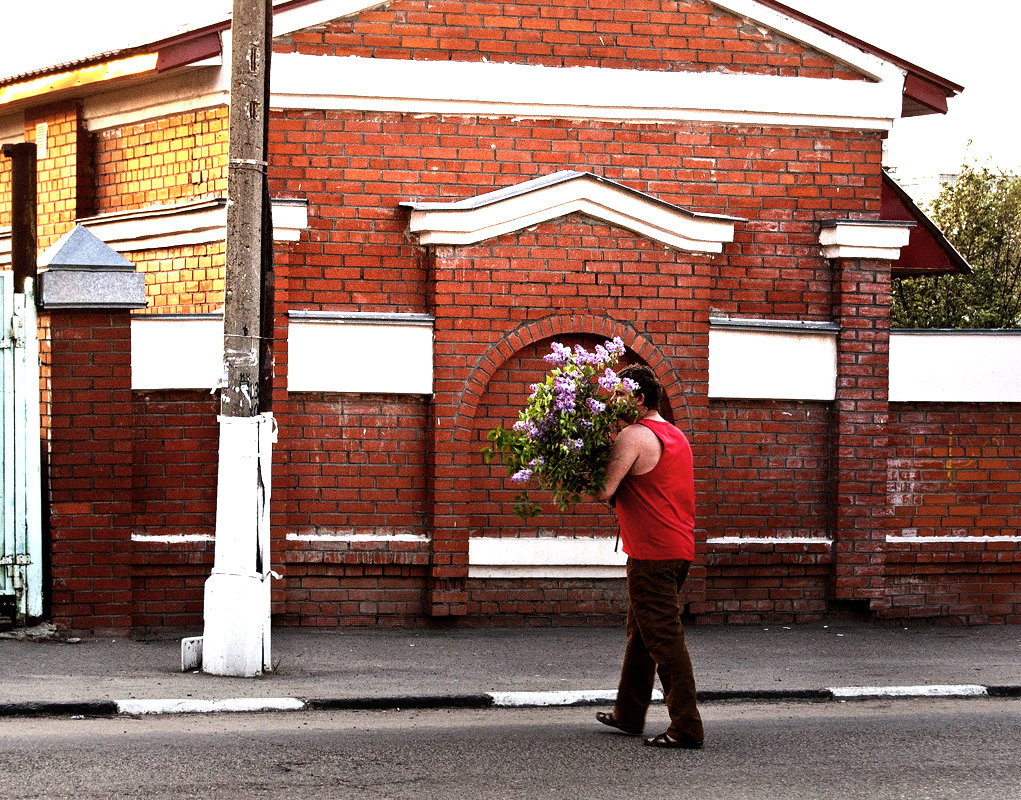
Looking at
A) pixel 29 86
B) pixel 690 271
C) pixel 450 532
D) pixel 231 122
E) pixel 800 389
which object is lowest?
pixel 450 532

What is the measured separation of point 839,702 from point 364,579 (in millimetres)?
3730

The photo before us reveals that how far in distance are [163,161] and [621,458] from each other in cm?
583

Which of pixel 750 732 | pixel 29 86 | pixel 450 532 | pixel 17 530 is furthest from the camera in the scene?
pixel 29 86

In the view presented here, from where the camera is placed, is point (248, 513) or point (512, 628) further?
point (512, 628)

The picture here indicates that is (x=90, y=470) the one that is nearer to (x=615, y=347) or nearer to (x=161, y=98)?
(x=161, y=98)

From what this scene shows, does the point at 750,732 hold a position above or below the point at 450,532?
below

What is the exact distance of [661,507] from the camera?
23.8 ft

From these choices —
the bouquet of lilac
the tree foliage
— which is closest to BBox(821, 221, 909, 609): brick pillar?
the bouquet of lilac

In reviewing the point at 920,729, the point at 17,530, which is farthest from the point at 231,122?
the point at 920,729

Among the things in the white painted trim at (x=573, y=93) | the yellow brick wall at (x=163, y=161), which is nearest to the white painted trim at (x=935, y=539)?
the white painted trim at (x=573, y=93)

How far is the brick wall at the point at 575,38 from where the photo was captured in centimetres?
1081

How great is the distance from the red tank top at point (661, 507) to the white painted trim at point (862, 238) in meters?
4.56

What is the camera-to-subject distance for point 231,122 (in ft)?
28.7

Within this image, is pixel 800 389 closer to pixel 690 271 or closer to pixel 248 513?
pixel 690 271
